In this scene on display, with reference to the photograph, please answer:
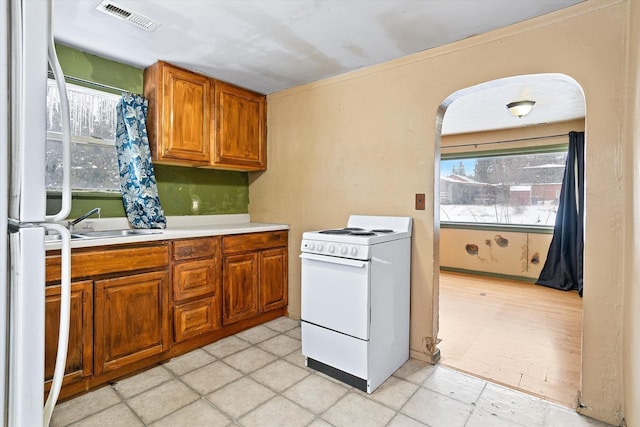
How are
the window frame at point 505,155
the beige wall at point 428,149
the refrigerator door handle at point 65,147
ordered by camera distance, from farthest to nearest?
→ the window frame at point 505,155, the beige wall at point 428,149, the refrigerator door handle at point 65,147

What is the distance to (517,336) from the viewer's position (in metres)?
2.94

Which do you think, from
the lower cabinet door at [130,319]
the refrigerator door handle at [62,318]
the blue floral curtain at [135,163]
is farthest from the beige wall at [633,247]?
the blue floral curtain at [135,163]

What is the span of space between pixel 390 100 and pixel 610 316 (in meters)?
2.00

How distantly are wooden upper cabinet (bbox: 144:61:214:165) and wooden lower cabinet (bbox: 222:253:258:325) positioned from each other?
0.97 m

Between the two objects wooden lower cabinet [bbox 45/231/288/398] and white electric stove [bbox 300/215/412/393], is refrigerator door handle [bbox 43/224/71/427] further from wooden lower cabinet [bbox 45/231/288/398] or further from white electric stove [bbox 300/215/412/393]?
white electric stove [bbox 300/215/412/393]

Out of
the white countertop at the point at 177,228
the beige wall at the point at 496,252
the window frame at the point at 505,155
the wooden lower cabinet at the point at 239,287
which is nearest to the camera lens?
the white countertop at the point at 177,228

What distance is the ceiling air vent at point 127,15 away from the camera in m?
1.92

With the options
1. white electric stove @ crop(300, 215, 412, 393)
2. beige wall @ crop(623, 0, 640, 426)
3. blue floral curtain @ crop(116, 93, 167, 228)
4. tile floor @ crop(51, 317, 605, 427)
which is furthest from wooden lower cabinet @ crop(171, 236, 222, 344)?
beige wall @ crop(623, 0, 640, 426)

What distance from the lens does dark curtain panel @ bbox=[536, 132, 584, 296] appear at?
4441mm

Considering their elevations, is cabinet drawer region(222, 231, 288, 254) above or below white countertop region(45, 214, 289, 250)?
below

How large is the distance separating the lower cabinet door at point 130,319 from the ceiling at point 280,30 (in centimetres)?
166

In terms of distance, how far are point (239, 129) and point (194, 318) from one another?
181cm

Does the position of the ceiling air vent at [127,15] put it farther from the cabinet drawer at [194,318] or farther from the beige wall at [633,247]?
the beige wall at [633,247]

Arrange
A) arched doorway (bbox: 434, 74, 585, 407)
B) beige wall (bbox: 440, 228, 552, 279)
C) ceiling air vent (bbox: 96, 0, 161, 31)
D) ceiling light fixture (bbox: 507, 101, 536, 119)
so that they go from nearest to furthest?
ceiling air vent (bbox: 96, 0, 161, 31)
arched doorway (bbox: 434, 74, 585, 407)
ceiling light fixture (bbox: 507, 101, 536, 119)
beige wall (bbox: 440, 228, 552, 279)
